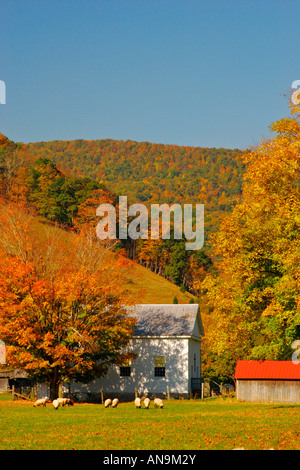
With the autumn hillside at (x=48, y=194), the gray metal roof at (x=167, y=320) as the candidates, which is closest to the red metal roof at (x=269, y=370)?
the gray metal roof at (x=167, y=320)

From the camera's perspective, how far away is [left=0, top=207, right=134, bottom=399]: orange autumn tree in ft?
130

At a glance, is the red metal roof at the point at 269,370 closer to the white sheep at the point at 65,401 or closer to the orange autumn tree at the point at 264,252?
the orange autumn tree at the point at 264,252

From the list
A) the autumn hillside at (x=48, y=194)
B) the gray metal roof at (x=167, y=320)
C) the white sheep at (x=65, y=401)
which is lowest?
the white sheep at (x=65, y=401)

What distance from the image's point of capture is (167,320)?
51.9m

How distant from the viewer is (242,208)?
33125 millimetres

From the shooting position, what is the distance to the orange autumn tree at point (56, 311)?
130 feet

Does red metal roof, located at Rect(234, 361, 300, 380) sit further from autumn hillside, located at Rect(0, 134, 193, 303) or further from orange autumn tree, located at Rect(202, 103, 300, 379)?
autumn hillside, located at Rect(0, 134, 193, 303)

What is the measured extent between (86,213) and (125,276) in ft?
217

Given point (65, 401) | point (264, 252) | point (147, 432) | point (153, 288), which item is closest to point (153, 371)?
point (65, 401)

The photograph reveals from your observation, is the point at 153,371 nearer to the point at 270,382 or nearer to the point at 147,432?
the point at 270,382

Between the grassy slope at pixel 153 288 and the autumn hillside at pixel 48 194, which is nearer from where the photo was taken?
the grassy slope at pixel 153 288

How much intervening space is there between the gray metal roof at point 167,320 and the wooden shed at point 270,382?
24.3 ft
